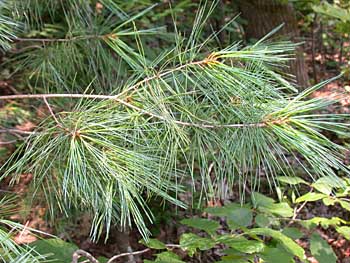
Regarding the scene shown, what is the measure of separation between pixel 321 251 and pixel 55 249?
923 mm

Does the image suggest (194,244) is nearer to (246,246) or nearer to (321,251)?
(246,246)

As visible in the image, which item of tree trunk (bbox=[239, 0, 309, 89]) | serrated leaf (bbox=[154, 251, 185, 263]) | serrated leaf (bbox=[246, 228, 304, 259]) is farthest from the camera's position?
tree trunk (bbox=[239, 0, 309, 89])

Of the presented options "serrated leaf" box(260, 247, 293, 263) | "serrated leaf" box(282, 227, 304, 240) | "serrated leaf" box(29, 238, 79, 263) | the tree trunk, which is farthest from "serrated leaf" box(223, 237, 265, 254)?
the tree trunk

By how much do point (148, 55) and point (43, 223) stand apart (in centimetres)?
105

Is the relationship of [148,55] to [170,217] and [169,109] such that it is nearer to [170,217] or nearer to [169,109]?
[170,217]

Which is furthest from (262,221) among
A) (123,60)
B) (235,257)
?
(123,60)

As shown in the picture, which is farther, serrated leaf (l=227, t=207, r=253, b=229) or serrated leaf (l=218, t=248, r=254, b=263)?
serrated leaf (l=227, t=207, r=253, b=229)

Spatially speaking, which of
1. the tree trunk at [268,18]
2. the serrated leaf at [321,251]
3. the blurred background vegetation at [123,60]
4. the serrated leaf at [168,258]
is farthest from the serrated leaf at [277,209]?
the tree trunk at [268,18]

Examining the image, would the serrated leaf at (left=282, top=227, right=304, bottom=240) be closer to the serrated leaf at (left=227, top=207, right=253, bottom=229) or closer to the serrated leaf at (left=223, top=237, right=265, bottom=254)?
the serrated leaf at (left=227, top=207, right=253, bottom=229)

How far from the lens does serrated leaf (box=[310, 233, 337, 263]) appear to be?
1.73 m

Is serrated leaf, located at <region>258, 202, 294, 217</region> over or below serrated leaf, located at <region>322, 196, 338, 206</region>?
below

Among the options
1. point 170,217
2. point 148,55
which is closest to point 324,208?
point 170,217

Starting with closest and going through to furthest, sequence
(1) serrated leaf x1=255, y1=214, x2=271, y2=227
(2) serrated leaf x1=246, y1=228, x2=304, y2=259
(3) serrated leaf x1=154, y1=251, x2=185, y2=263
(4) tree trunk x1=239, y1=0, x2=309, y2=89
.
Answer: (3) serrated leaf x1=154, y1=251, x2=185, y2=263 < (2) serrated leaf x1=246, y1=228, x2=304, y2=259 < (1) serrated leaf x1=255, y1=214, x2=271, y2=227 < (4) tree trunk x1=239, y1=0, x2=309, y2=89

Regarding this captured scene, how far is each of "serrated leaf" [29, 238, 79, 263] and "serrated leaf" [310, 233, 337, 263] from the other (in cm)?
84
